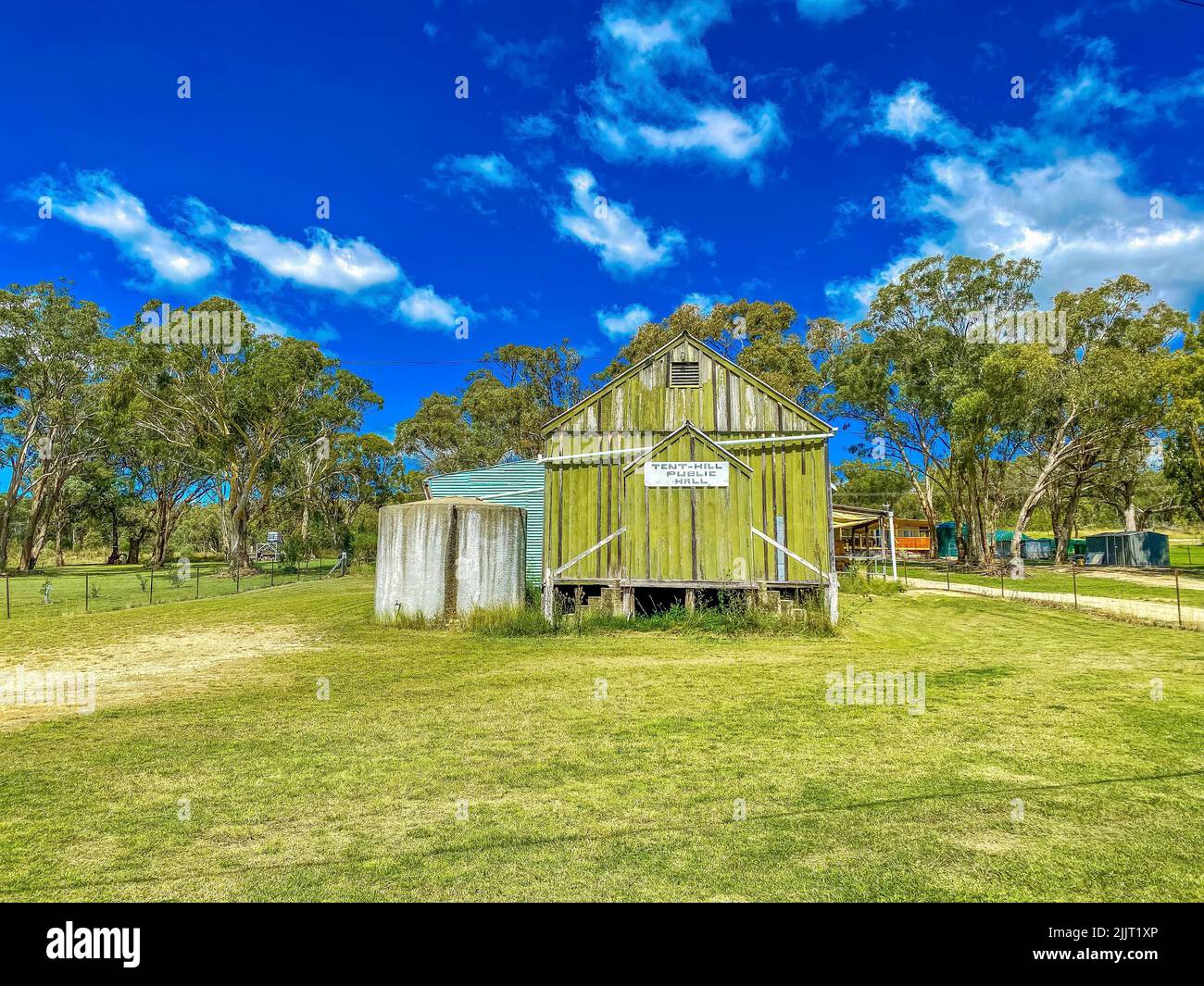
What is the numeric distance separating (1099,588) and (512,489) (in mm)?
21856

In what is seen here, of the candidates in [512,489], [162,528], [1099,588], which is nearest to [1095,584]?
[1099,588]

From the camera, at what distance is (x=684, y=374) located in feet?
57.8

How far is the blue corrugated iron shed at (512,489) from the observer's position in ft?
76.1

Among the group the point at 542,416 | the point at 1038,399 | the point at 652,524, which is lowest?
the point at 652,524

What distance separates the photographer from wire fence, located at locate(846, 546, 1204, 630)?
16.4 meters

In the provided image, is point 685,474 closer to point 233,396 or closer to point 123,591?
point 123,591

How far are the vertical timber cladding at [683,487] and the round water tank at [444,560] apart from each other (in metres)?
1.61

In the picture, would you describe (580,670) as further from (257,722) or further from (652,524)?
(652,524)

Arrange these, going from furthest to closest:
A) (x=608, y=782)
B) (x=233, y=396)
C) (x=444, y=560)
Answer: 1. (x=233, y=396)
2. (x=444, y=560)
3. (x=608, y=782)

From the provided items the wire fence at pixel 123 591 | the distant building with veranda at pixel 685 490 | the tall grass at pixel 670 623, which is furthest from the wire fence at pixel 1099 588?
the wire fence at pixel 123 591

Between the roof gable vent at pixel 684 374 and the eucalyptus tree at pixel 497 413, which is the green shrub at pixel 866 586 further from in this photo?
the eucalyptus tree at pixel 497 413
